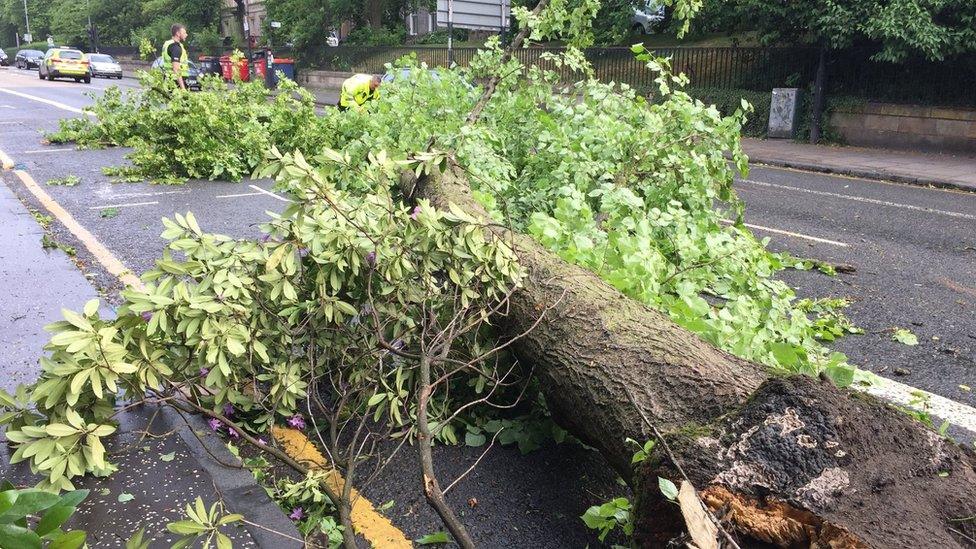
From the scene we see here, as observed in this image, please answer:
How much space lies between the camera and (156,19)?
58.1 m

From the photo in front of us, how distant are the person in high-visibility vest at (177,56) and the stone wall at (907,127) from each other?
13795 millimetres

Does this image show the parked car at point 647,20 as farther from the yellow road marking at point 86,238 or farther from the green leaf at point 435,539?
the green leaf at point 435,539

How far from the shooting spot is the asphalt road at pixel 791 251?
326 cm

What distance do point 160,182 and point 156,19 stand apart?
54779 millimetres

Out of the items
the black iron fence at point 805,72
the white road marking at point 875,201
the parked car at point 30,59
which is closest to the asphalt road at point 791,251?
the white road marking at point 875,201

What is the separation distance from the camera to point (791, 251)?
759cm

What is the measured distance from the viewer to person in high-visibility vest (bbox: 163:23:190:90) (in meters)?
11.8

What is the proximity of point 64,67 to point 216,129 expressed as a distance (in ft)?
116

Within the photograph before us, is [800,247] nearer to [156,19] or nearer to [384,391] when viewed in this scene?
[384,391]

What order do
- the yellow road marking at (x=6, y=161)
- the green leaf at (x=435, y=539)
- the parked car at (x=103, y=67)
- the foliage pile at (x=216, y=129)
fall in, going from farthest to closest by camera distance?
the parked car at (x=103, y=67)
the yellow road marking at (x=6, y=161)
the foliage pile at (x=216, y=129)
the green leaf at (x=435, y=539)

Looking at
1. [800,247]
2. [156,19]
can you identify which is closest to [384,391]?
[800,247]

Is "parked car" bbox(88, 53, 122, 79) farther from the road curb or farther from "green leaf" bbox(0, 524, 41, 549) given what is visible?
"green leaf" bbox(0, 524, 41, 549)

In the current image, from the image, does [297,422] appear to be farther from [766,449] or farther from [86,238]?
[86,238]

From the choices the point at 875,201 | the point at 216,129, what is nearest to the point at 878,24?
the point at 875,201
